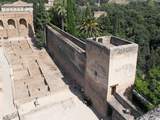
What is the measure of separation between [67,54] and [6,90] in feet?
24.9

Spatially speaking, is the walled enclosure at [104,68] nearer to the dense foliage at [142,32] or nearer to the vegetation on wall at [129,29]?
the vegetation on wall at [129,29]

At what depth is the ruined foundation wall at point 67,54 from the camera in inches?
848

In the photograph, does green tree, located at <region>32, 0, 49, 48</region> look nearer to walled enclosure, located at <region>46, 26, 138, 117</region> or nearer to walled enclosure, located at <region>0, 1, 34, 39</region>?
walled enclosure, located at <region>0, 1, 34, 39</region>

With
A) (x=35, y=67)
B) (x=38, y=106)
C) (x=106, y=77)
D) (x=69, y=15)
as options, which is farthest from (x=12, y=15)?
(x=106, y=77)

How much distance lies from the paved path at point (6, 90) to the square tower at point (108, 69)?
6953mm

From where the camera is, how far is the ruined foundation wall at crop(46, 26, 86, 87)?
848 inches

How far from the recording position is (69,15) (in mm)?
29484

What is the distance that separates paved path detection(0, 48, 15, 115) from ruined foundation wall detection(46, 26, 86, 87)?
246 inches

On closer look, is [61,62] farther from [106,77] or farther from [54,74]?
[106,77]

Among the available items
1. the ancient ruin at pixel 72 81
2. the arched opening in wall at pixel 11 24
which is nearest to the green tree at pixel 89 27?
the ancient ruin at pixel 72 81

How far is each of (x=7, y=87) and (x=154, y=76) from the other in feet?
44.3

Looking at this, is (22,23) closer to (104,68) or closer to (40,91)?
(40,91)

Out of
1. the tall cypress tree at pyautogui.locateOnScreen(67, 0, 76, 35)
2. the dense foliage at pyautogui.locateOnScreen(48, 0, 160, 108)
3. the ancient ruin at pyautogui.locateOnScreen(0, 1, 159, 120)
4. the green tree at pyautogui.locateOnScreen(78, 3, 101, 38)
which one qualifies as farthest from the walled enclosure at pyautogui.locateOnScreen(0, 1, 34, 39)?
the green tree at pyautogui.locateOnScreen(78, 3, 101, 38)

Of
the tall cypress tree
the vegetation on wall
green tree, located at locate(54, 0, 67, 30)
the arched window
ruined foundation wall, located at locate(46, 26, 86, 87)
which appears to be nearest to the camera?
→ the vegetation on wall
